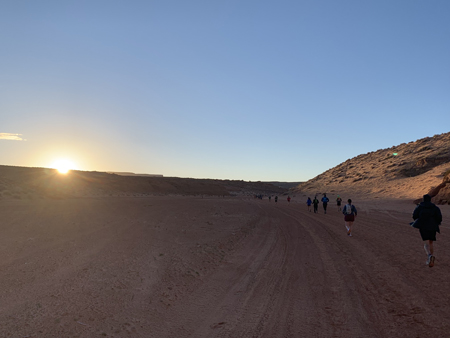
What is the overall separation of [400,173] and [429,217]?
68620 millimetres

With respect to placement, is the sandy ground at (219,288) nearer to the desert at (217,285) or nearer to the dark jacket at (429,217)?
the desert at (217,285)

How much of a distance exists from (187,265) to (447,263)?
741cm

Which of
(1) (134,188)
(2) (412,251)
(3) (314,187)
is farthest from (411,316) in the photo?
(3) (314,187)

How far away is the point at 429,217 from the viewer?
9.16m

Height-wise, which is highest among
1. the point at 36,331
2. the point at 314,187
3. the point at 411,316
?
the point at 314,187

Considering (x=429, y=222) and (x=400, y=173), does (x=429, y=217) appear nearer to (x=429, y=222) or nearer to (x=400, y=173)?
(x=429, y=222)

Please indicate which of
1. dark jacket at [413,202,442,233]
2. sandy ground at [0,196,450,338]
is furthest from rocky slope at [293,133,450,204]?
sandy ground at [0,196,450,338]

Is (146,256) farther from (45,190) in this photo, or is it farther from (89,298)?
(45,190)

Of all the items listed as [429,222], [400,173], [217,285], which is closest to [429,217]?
[429,222]

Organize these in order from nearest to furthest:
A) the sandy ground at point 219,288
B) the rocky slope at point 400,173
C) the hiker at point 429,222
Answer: the sandy ground at point 219,288 < the hiker at point 429,222 < the rocky slope at point 400,173

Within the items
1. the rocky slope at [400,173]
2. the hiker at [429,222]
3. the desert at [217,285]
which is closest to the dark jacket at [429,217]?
the hiker at [429,222]

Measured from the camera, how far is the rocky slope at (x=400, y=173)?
52.4 metres

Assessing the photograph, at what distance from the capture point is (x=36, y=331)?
16.6 feet

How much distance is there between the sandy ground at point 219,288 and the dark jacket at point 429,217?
3.59 feet
